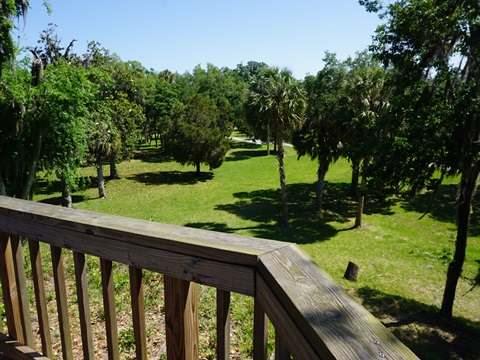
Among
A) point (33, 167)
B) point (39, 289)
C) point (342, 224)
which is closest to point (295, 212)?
point (342, 224)

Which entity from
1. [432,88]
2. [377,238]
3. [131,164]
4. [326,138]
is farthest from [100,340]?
[131,164]

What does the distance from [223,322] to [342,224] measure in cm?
1816

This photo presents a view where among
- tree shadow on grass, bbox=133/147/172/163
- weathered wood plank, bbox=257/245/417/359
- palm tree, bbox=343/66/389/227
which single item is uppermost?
palm tree, bbox=343/66/389/227

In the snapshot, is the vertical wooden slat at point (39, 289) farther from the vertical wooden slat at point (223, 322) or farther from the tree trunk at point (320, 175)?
the tree trunk at point (320, 175)

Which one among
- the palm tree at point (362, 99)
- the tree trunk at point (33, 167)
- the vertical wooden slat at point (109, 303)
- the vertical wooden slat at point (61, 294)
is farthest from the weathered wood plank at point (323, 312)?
the palm tree at point (362, 99)

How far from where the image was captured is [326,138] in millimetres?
18500

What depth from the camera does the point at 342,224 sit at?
18.3 meters

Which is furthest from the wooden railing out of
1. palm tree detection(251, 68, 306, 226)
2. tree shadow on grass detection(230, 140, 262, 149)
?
tree shadow on grass detection(230, 140, 262, 149)

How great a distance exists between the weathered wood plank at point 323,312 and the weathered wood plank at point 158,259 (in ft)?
0.40

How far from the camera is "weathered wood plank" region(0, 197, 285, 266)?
1.10 metres

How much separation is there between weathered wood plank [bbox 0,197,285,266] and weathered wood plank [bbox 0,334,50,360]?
0.67m

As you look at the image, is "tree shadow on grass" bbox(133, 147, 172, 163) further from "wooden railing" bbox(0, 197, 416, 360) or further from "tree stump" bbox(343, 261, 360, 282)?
"wooden railing" bbox(0, 197, 416, 360)

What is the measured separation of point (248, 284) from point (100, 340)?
2.99 metres

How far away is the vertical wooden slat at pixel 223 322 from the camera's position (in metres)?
1.14
